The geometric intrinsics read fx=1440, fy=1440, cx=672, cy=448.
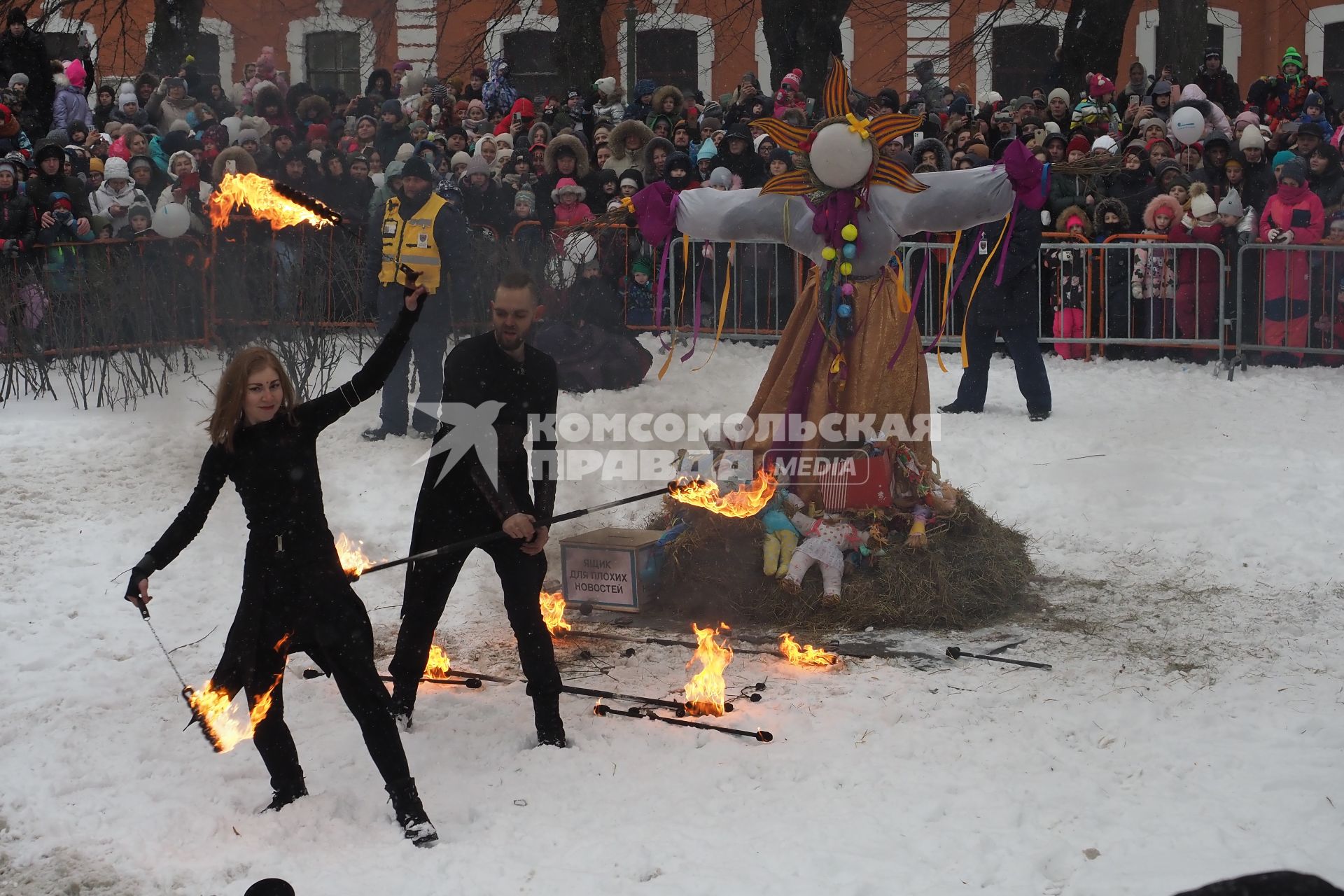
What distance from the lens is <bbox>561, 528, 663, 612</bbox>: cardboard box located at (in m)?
7.53

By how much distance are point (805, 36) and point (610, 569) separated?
10.5 meters

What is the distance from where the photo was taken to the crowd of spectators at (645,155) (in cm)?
1164

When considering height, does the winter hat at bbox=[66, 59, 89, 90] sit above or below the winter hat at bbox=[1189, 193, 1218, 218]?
above

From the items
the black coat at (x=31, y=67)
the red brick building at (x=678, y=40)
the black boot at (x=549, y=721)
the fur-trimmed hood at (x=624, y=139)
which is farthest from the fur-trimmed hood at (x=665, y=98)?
the black boot at (x=549, y=721)

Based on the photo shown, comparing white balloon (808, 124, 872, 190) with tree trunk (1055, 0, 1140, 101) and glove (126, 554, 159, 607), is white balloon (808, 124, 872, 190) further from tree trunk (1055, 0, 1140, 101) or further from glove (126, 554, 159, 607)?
tree trunk (1055, 0, 1140, 101)

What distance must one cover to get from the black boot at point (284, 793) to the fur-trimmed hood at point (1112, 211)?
887 cm

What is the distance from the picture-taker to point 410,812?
4.93m

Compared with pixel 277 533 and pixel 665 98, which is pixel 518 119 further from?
pixel 277 533

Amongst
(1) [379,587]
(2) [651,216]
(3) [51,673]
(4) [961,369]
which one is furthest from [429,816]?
(4) [961,369]

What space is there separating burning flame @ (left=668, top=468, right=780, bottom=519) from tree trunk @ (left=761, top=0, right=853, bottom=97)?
380 inches

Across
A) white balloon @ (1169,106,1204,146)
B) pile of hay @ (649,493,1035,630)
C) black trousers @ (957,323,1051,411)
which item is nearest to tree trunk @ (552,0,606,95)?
white balloon @ (1169,106,1204,146)

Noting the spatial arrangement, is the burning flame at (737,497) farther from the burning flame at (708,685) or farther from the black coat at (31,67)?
the black coat at (31,67)

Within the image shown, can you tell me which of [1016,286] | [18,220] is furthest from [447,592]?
[18,220]

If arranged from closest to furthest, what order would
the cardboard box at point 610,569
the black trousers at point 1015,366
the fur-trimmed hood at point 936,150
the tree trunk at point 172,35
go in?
the cardboard box at point 610,569
the black trousers at point 1015,366
the fur-trimmed hood at point 936,150
the tree trunk at point 172,35
